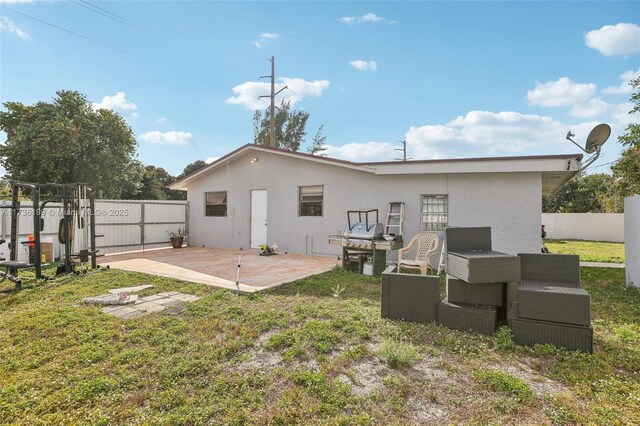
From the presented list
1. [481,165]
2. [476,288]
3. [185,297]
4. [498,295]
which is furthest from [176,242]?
[498,295]

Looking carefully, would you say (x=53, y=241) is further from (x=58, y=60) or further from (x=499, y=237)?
(x=499, y=237)

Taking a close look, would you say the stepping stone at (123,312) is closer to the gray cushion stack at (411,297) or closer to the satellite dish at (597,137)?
the gray cushion stack at (411,297)

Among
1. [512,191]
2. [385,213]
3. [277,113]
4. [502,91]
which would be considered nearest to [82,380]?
[385,213]

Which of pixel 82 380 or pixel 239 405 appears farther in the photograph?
pixel 82 380

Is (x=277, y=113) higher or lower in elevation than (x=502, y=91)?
higher

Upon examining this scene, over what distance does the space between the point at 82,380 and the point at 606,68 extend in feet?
48.1

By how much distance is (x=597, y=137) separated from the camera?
22.4 feet

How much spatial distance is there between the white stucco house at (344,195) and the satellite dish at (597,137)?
0.53 m

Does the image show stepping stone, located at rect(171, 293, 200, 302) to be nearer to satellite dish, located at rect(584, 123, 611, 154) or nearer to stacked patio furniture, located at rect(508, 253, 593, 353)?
stacked patio furniture, located at rect(508, 253, 593, 353)

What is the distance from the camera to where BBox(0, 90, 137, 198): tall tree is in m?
17.6

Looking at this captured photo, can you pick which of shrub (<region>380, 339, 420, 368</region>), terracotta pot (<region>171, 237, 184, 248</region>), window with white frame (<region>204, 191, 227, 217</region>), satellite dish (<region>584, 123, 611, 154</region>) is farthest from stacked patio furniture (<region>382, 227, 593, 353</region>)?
terracotta pot (<region>171, 237, 184, 248</region>)

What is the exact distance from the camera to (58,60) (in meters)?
9.71

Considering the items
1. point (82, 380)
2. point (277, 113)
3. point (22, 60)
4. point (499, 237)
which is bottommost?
point (82, 380)

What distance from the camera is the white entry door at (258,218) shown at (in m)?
11.3
